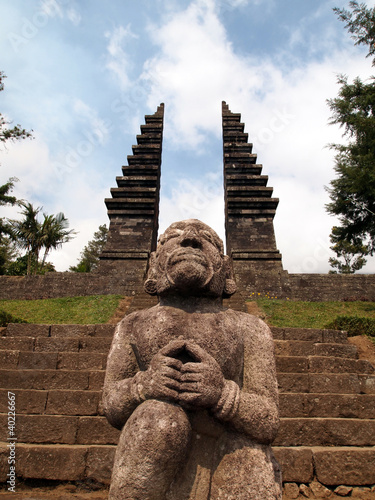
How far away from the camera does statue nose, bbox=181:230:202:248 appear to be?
8.46ft

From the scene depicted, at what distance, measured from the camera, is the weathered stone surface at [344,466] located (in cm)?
349

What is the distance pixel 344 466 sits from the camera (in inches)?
140

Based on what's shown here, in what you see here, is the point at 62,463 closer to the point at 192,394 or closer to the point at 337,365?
the point at 192,394

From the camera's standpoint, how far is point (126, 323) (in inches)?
101

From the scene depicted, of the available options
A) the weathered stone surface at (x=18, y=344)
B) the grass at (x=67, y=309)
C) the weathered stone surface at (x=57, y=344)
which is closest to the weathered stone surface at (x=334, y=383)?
the weathered stone surface at (x=57, y=344)

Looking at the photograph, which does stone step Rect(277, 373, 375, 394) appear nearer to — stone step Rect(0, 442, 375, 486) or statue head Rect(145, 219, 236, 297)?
stone step Rect(0, 442, 375, 486)

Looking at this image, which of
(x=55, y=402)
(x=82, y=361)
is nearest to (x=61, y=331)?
(x=82, y=361)

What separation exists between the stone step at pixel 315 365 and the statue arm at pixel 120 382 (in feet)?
11.0

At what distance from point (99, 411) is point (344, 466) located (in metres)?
2.86

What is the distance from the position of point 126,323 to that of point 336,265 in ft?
124

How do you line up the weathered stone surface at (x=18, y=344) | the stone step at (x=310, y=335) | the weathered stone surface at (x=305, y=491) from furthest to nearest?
1. the stone step at (x=310, y=335)
2. the weathered stone surface at (x=18, y=344)
3. the weathered stone surface at (x=305, y=491)

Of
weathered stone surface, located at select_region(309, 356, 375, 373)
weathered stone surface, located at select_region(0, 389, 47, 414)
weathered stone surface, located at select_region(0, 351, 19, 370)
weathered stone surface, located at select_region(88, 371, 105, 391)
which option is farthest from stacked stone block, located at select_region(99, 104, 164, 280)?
weathered stone surface, located at select_region(309, 356, 375, 373)

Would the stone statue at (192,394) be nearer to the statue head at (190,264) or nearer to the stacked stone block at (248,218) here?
the statue head at (190,264)

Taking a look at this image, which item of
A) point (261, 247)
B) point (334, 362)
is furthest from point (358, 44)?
point (334, 362)
